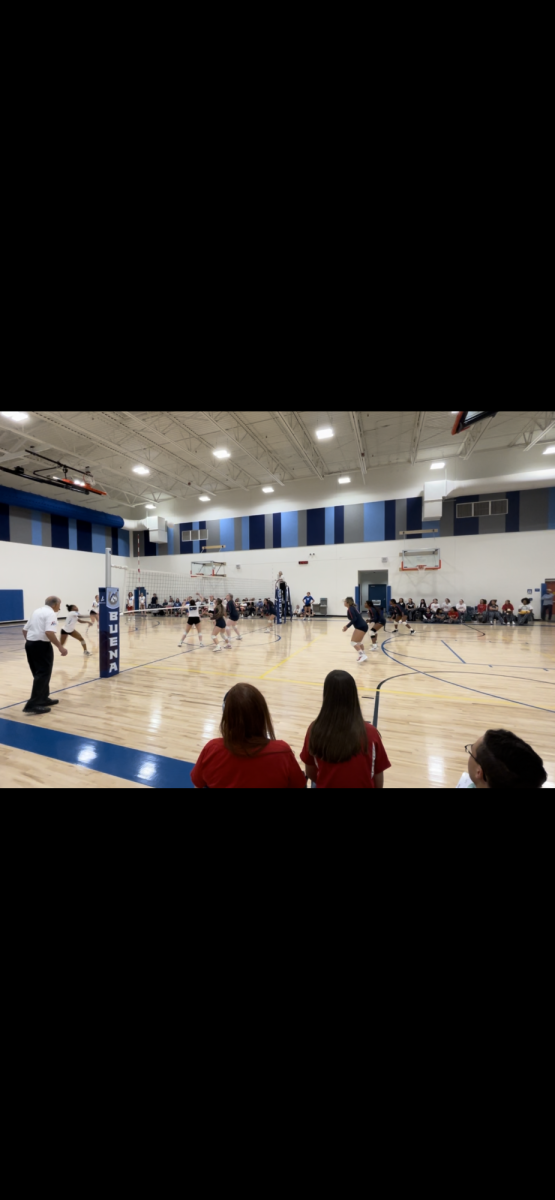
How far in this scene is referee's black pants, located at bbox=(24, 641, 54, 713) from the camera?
518 cm

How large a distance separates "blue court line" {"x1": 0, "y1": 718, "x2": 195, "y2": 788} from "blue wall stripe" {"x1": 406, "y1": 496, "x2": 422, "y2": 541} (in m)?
16.1

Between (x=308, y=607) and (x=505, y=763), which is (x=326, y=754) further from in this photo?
(x=308, y=607)

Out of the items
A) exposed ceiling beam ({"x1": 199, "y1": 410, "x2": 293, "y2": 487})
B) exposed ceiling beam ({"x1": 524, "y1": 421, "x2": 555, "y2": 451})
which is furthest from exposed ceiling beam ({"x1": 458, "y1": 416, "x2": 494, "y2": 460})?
exposed ceiling beam ({"x1": 199, "y1": 410, "x2": 293, "y2": 487})

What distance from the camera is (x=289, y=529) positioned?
19.8 meters

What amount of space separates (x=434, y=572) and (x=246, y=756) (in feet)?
56.2

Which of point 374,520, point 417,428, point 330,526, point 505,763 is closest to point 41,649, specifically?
point 505,763

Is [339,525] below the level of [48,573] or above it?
above
